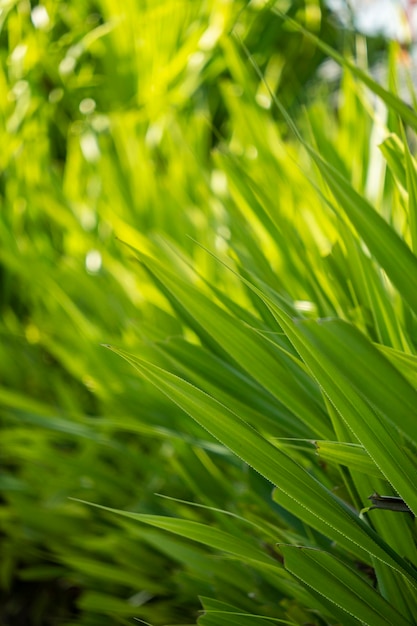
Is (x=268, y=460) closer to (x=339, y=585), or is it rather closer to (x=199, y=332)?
(x=339, y=585)

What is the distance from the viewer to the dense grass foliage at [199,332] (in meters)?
0.51

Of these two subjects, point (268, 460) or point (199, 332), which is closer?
point (268, 460)

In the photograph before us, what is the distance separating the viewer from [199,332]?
70 cm

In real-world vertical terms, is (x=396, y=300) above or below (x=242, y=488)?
above

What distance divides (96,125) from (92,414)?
1.66 feet

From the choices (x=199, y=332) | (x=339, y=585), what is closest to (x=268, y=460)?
(x=339, y=585)

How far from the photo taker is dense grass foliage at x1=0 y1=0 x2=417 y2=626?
0.51 m

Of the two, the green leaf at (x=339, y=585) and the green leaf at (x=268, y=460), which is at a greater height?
the green leaf at (x=268, y=460)

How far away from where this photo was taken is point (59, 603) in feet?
3.65

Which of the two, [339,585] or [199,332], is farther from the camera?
[199,332]

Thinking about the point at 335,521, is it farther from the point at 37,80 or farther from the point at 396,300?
the point at 37,80

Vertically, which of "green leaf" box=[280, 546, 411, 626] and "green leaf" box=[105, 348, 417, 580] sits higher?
"green leaf" box=[105, 348, 417, 580]

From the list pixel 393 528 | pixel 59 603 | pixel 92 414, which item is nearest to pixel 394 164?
pixel 393 528

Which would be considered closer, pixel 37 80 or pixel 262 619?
pixel 262 619
